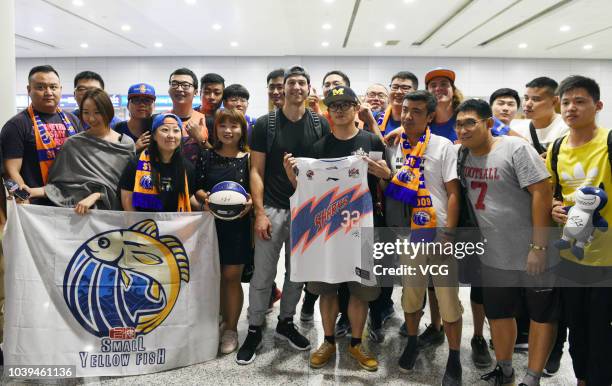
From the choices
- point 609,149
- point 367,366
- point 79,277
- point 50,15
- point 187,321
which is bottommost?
point 367,366

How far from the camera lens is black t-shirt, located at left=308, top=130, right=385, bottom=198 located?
2545 millimetres

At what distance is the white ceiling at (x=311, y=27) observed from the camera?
26.1ft

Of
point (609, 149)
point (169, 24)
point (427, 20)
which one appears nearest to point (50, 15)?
point (169, 24)

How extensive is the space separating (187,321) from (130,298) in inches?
16.1

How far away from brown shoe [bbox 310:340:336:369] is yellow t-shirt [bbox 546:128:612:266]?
1.62m

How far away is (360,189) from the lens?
2.50 m

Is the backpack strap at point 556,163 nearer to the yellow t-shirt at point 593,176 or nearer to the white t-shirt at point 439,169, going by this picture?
the yellow t-shirt at point 593,176

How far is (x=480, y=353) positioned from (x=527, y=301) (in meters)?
0.72

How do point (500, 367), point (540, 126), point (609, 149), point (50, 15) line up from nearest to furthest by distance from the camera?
1. point (609, 149)
2. point (500, 367)
3. point (540, 126)
4. point (50, 15)

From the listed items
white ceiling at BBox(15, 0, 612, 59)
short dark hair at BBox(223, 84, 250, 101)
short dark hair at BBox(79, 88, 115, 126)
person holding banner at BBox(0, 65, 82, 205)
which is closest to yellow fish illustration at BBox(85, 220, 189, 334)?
person holding banner at BBox(0, 65, 82, 205)

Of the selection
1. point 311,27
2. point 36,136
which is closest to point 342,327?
point 36,136

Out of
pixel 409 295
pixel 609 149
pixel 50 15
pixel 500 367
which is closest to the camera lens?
pixel 609 149

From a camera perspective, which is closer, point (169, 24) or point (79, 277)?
point (79, 277)

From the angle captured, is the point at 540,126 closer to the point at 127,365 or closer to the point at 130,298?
the point at 130,298
